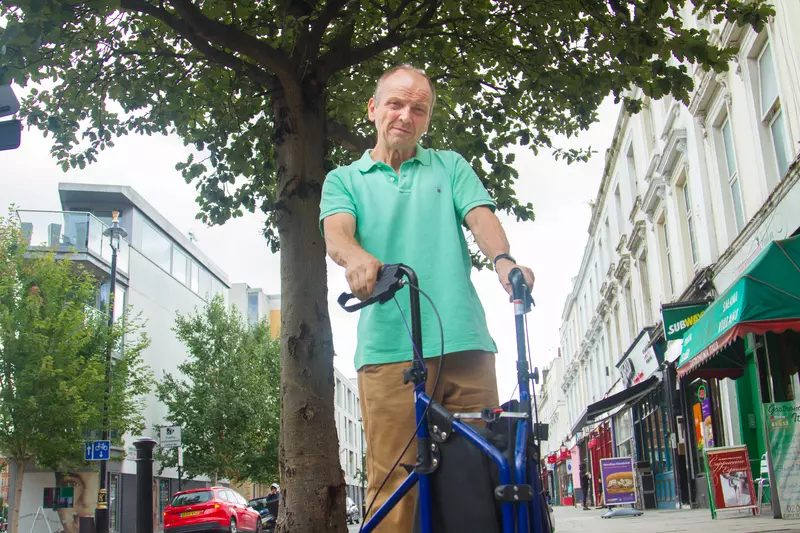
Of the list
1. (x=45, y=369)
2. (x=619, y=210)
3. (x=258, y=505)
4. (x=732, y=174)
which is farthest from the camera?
(x=619, y=210)

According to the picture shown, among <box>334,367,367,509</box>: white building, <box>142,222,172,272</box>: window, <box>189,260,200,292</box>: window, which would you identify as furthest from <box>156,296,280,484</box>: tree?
<box>334,367,367,509</box>: white building

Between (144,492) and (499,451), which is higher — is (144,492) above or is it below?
below

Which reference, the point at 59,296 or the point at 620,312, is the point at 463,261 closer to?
the point at 59,296

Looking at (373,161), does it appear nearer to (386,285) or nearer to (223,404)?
(386,285)

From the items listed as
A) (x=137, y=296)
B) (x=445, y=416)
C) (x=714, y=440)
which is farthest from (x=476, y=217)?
(x=137, y=296)

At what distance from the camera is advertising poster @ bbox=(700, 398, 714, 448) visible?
53.1ft

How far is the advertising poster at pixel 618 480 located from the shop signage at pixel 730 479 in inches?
375

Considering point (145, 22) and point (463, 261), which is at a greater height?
point (145, 22)

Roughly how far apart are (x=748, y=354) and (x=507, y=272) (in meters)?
11.9

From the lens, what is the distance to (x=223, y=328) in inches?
1405

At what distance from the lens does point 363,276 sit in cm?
237

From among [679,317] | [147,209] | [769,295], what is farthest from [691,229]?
[147,209]

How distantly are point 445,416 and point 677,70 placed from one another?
7.23m

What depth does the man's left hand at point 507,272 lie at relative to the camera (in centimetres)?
243
